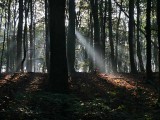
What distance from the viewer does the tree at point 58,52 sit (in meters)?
12.6

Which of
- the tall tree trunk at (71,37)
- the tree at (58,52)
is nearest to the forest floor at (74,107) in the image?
the tree at (58,52)

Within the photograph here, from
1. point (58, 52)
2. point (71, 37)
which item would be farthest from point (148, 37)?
point (71, 37)

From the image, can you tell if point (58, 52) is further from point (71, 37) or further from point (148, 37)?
point (71, 37)

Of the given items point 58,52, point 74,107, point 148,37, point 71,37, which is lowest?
point 74,107

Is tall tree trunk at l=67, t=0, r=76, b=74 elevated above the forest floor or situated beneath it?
elevated above

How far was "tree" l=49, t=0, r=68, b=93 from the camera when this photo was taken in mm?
12641

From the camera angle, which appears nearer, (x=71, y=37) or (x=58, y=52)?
(x=58, y=52)

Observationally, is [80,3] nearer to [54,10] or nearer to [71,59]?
[71,59]

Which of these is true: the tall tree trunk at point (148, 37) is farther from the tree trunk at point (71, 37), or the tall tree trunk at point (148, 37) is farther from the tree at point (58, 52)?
the tree trunk at point (71, 37)

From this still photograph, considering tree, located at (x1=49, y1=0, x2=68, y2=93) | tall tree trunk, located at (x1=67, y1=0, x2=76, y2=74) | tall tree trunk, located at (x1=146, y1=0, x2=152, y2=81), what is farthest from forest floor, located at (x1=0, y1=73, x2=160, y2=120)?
tall tree trunk, located at (x1=67, y1=0, x2=76, y2=74)

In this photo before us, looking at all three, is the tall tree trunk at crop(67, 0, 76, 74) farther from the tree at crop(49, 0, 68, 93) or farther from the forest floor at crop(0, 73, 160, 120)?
the forest floor at crop(0, 73, 160, 120)

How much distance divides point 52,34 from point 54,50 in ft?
2.15

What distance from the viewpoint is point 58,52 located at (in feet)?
41.9

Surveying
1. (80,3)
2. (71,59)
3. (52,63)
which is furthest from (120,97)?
(80,3)
